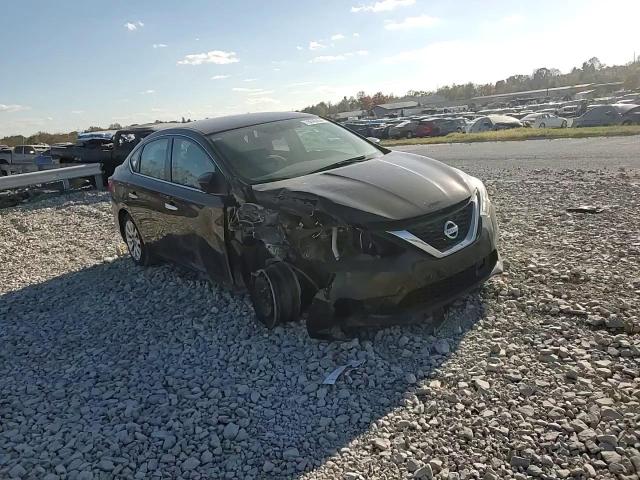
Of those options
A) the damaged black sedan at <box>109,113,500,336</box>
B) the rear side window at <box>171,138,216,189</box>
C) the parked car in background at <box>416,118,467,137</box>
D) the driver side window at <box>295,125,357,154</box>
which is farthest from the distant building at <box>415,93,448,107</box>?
the damaged black sedan at <box>109,113,500,336</box>

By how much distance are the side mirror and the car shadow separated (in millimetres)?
1109

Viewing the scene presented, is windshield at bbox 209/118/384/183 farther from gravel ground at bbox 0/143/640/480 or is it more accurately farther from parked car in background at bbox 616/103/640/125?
parked car in background at bbox 616/103/640/125

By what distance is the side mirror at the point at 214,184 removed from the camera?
4.80 meters

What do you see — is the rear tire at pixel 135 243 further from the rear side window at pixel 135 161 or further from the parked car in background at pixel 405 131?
the parked car in background at pixel 405 131

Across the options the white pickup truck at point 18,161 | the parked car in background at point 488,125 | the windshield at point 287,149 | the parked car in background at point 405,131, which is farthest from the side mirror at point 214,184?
the parked car in background at point 488,125

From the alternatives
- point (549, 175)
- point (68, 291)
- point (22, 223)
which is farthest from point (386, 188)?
point (22, 223)

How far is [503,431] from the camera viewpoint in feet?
9.63

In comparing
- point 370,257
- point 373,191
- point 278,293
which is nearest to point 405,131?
point 373,191

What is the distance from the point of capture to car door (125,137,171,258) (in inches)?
232

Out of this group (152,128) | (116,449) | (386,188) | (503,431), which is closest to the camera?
(503,431)

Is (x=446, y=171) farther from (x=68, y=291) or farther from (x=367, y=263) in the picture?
(x=68, y=291)

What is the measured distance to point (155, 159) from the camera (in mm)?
6145

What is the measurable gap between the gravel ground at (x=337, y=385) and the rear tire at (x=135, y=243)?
726 millimetres

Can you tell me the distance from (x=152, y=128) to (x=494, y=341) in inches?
438
